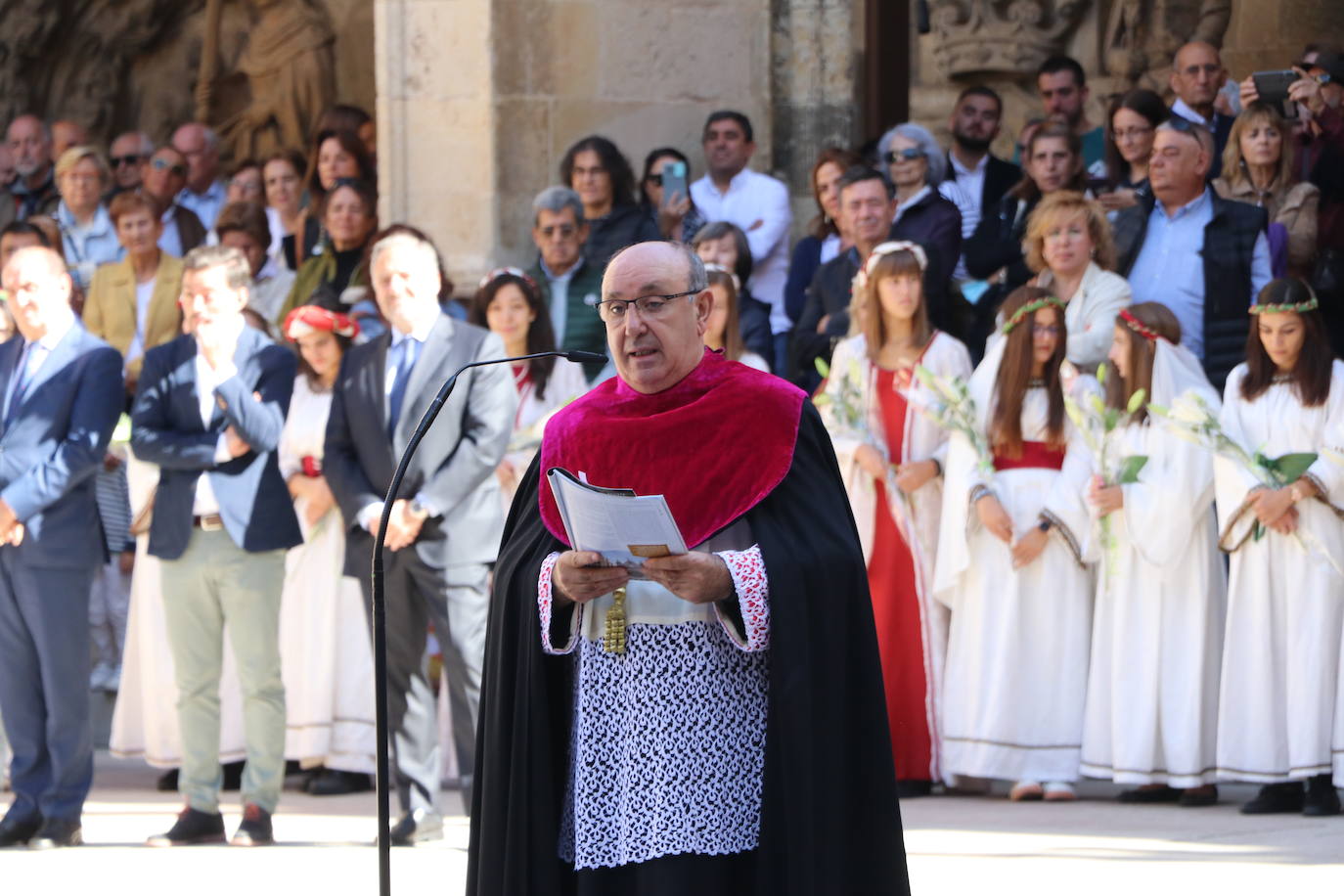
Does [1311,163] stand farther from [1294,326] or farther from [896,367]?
[896,367]

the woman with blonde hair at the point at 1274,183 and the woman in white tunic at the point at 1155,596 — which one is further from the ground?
the woman with blonde hair at the point at 1274,183

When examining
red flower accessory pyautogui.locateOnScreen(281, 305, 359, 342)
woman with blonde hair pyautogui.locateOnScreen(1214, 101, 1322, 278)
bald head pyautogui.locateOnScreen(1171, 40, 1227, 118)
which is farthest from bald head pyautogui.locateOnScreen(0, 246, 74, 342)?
bald head pyautogui.locateOnScreen(1171, 40, 1227, 118)

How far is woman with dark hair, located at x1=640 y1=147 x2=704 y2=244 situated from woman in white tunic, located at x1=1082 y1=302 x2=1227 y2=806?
2.64m

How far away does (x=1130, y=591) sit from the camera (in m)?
9.26

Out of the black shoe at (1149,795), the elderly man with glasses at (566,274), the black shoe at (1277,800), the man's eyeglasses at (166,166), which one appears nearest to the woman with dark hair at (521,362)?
the elderly man with glasses at (566,274)

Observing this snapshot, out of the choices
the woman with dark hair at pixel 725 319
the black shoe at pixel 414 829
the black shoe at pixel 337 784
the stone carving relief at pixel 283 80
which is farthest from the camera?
the stone carving relief at pixel 283 80

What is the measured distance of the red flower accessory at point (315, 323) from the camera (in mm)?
9703

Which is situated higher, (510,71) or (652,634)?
(510,71)

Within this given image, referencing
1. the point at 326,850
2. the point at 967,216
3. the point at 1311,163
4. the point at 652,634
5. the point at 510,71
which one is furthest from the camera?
the point at 510,71

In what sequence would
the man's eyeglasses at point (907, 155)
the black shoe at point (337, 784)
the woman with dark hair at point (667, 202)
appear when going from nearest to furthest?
the black shoe at point (337, 784), the man's eyeglasses at point (907, 155), the woman with dark hair at point (667, 202)

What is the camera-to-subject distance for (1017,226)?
10.5m

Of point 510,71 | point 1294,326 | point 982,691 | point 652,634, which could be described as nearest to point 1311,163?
point 1294,326

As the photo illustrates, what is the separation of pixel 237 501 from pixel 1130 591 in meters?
3.52

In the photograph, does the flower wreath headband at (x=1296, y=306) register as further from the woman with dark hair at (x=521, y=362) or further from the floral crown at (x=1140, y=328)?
the woman with dark hair at (x=521, y=362)
